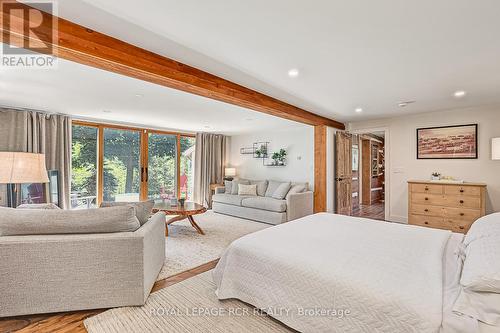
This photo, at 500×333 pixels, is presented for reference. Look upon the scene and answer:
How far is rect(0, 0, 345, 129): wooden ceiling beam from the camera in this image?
5.65 ft

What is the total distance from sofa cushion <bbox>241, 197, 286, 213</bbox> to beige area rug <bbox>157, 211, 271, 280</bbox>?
0.37 metres

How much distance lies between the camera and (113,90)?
10.8 ft

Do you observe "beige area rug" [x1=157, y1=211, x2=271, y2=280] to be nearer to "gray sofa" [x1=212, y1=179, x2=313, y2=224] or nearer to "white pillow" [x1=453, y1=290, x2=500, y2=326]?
"gray sofa" [x1=212, y1=179, x2=313, y2=224]

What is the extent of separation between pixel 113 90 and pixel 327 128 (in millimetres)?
4122

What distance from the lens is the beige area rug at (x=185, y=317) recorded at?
1794 millimetres

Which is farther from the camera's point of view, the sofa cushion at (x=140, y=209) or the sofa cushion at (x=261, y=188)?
the sofa cushion at (x=261, y=188)

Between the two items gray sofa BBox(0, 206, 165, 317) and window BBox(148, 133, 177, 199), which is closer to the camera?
gray sofa BBox(0, 206, 165, 317)

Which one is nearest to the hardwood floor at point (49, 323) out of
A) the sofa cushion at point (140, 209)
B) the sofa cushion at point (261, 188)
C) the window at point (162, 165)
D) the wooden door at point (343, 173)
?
the sofa cushion at point (140, 209)

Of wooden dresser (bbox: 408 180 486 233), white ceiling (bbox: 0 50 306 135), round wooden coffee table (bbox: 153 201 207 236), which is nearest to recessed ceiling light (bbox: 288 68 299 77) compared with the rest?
white ceiling (bbox: 0 50 306 135)

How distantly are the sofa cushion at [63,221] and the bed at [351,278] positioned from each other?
1014 mm

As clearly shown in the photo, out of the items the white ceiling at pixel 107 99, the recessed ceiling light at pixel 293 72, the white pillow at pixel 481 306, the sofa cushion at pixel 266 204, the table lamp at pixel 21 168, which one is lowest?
the sofa cushion at pixel 266 204

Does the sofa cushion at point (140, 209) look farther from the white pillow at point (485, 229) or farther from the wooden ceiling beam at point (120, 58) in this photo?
the white pillow at point (485, 229)

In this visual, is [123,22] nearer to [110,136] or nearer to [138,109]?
[138,109]

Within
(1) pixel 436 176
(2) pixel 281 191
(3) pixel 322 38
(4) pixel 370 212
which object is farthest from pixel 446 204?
(3) pixel 322 38
